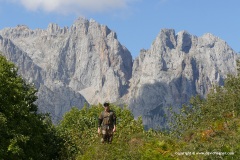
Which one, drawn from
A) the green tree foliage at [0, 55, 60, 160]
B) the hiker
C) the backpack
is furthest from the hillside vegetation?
the backpack

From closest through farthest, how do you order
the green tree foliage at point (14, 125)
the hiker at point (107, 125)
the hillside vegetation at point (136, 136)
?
1. the hillside vegetation at point (136, 136)
2. the hiker at point (107, 125)
3. the green tree foliage at point (14, 125)

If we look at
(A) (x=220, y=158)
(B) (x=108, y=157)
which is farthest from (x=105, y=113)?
(A) (x=220, y=158)

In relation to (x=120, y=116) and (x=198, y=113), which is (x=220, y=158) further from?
(x=120, y=116)

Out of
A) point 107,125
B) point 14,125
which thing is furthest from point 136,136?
point 14,125

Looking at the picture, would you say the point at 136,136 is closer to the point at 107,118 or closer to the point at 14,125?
the point at 107,118

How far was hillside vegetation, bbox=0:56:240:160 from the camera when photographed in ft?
55.9

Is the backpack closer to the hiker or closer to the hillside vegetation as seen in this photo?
the hiker

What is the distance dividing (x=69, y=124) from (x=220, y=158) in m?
65.5

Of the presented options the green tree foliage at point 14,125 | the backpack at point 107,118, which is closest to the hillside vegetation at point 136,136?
the green tree foliage at point 14,125

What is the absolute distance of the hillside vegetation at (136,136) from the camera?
671 inches

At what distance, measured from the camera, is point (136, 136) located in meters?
24.1

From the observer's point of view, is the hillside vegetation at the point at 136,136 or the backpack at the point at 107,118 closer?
the hillside vegetation at the point at 136,136

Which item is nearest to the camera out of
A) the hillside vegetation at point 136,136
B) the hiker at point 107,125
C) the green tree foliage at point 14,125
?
the hillside vegetation at point 136,136

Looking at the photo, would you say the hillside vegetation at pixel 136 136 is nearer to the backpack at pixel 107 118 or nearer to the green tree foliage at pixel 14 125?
the green tree foliage at pixel 14 125
